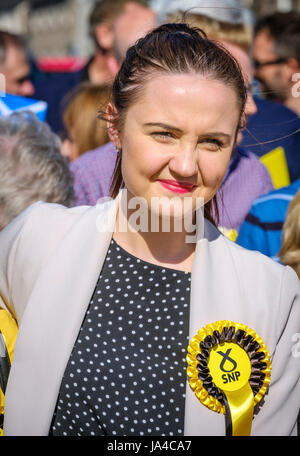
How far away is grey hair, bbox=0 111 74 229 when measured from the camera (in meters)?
2.29

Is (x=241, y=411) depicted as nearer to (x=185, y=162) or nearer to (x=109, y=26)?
(x=185, y=162)

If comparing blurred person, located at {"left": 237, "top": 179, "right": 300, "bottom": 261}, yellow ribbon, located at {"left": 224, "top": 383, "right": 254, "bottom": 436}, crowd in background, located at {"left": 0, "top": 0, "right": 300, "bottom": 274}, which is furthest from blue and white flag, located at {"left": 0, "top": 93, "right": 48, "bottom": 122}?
yellow ribbon, located at {"left": 224, "top": 383, "right": 254, "bottom": 436}

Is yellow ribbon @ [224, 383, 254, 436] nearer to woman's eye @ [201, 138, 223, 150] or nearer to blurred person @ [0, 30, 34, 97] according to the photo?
woman's eye @ [201, 138, 223, 150]

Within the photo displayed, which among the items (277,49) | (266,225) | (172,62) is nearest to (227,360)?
(172,62)

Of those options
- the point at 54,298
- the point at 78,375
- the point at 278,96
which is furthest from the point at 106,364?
the point at 278,96

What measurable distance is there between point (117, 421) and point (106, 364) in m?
0.14

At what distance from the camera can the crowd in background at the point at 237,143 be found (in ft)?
7.60

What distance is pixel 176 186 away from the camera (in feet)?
5.70

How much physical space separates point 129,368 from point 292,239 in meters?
0.79

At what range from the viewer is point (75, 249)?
1.87 meters

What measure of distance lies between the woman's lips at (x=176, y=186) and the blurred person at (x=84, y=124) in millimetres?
1978

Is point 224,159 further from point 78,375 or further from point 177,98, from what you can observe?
point 78,375

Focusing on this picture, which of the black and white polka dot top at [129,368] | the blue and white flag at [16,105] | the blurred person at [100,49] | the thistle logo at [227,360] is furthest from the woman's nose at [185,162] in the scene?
the blurred person at [100,49]

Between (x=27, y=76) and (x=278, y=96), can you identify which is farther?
(x=27, y=76)
